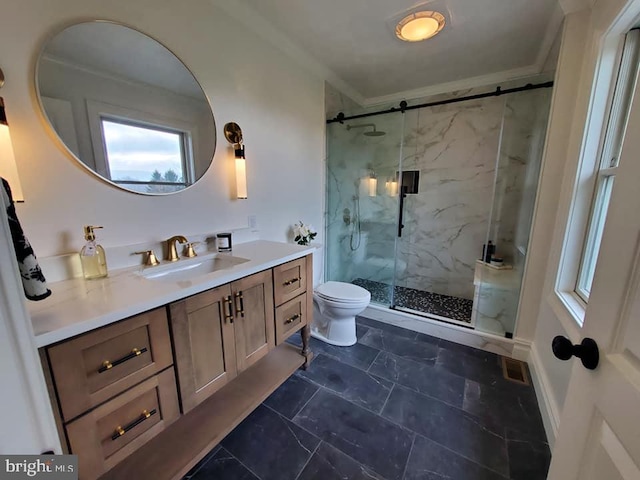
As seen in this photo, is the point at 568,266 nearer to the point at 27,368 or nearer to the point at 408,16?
the point at 408,16


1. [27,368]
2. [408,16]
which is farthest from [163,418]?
[408,16]

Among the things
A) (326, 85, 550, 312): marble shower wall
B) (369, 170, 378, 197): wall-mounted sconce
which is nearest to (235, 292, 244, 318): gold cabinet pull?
(326, 85, 550, 312): marble shower wall

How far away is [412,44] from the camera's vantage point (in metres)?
1.95

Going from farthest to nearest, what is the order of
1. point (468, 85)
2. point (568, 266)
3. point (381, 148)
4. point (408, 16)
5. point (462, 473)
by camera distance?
1. point (381, 148)
2. point (468, 85)
3. point (408, 16)
4. point (568, 266)
5. point (462, 473)

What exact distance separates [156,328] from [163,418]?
1.23 ft

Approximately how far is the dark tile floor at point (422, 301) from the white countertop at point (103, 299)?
193 cm

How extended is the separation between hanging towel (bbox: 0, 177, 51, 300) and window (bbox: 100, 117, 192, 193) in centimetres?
63

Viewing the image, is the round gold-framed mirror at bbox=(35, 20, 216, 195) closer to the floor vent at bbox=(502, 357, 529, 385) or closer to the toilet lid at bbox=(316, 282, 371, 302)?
the toilet lid at bbox=(316, 282, 371, 302)

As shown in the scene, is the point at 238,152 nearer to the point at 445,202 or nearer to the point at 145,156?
the point at 145,156

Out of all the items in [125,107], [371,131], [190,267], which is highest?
[371,131]

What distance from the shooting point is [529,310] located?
189 cm

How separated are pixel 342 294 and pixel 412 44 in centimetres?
199

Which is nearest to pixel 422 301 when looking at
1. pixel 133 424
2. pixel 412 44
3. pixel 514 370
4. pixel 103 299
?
pixel 514 370

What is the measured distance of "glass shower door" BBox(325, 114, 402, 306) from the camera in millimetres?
2812
